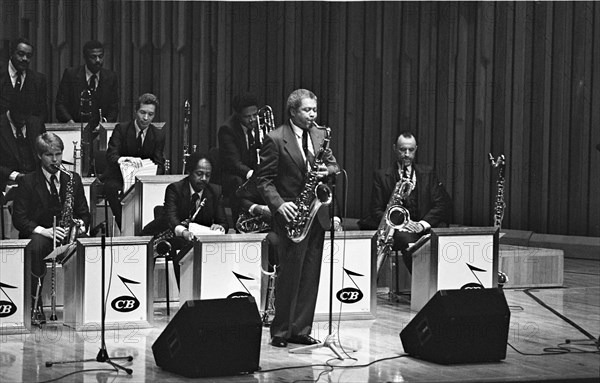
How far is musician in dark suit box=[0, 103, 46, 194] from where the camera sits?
936cm

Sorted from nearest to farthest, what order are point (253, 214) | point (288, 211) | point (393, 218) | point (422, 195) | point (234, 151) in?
1. point (288, 211)
2. point (253, 214)
3. point (393, 218)
4. point (422, 195)
5. point (234, 151)

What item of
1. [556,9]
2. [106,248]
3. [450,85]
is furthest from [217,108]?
[106,248]

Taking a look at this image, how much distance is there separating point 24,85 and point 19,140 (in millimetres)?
780

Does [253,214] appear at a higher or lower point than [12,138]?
lower

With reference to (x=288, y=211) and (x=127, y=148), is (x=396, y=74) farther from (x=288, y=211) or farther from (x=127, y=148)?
(x=288, y=211)

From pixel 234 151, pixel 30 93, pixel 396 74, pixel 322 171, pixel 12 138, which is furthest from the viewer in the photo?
pixel 396 74

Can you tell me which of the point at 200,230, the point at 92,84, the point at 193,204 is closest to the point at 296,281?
the point at 200,230

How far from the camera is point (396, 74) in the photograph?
11.9 m

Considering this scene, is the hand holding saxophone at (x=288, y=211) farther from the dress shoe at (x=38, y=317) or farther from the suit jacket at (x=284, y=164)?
the dress shoe at (x=38, y=317)

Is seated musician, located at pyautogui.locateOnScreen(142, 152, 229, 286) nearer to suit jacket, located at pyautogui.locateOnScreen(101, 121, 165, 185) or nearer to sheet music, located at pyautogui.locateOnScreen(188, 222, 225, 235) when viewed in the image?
sheet music, located at pyautogui.locateOnScreen(188, 222, 225, 235)

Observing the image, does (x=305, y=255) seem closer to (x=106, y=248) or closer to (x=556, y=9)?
(x=106, y=248)

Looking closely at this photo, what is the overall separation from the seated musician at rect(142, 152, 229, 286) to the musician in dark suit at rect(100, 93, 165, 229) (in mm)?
1164

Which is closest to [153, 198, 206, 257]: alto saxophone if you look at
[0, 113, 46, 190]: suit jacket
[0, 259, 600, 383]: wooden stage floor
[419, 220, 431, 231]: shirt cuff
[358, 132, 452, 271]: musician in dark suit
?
[0, 259, 600, 383]: wooden stage floor

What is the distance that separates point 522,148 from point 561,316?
10.9 ft
